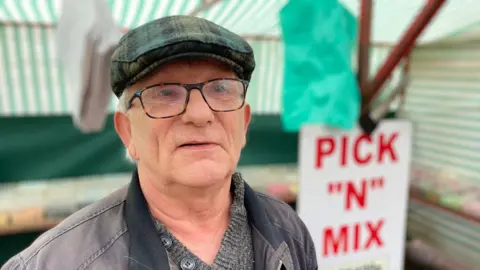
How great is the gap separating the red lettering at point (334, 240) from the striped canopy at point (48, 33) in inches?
42.7

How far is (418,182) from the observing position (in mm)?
2703

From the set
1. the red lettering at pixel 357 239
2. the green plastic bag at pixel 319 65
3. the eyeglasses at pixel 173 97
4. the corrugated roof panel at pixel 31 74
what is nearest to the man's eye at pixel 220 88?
the eyeglasses at pixel 173 97

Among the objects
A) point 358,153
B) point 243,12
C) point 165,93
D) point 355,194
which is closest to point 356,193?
point 355,194

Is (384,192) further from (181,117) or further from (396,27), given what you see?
(181,117)

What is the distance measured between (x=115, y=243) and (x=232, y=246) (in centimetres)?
24

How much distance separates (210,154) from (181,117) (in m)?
0.09

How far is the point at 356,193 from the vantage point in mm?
1764

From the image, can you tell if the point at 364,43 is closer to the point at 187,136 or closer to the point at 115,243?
the point at 187,136

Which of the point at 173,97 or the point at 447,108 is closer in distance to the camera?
the point at 173,97

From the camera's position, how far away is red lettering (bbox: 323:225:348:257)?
1736 millimetres

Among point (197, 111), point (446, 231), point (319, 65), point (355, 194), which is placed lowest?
point (446, 231)

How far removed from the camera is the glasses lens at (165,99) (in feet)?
2.46

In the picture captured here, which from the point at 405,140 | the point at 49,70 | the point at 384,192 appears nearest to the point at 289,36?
the point at 405,140

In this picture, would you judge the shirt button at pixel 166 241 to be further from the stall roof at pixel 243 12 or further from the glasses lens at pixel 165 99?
the stall roof at pixel 243 12
